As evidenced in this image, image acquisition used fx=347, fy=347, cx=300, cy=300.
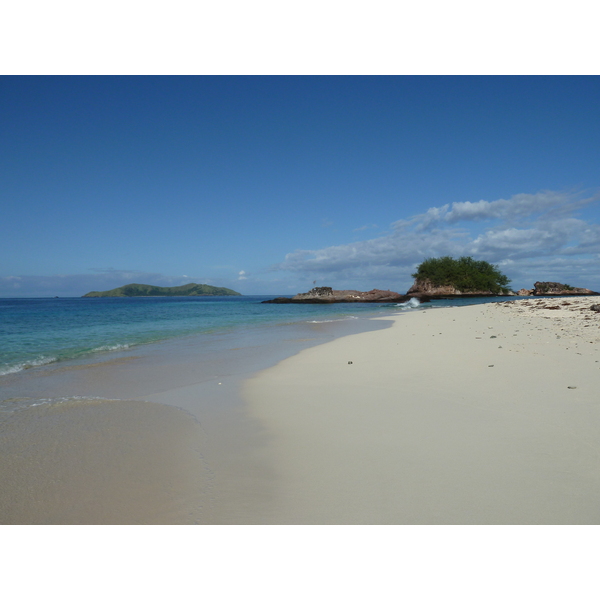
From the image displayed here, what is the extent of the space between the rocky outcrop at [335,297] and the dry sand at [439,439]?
6564 centimetres

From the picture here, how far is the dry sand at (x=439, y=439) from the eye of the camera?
258cm

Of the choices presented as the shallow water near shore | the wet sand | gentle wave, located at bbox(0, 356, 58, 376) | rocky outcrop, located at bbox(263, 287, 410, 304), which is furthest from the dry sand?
rocky outcrop, located at bbox(263, 287, 410, 304)

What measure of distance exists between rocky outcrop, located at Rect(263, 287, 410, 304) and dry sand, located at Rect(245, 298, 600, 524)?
65.6 m

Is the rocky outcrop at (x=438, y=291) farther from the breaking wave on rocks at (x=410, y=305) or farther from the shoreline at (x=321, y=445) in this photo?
the shoreline at (x=321, y=445)

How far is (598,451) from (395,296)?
75275mm

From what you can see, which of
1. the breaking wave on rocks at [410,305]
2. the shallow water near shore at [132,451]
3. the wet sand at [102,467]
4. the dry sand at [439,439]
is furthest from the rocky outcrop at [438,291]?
the wet sand at [102,467]

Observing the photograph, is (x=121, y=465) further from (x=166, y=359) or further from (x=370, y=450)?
(x=166, y=359)

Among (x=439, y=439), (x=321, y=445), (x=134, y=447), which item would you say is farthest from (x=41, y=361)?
(x=439, y=439)

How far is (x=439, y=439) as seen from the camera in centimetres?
378

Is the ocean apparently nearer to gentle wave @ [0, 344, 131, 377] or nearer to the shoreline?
the shoreline

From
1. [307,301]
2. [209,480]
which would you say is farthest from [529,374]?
[307,301]

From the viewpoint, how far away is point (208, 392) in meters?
6.25

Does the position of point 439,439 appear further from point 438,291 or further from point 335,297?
point 438,291

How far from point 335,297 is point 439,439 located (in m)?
73.9
